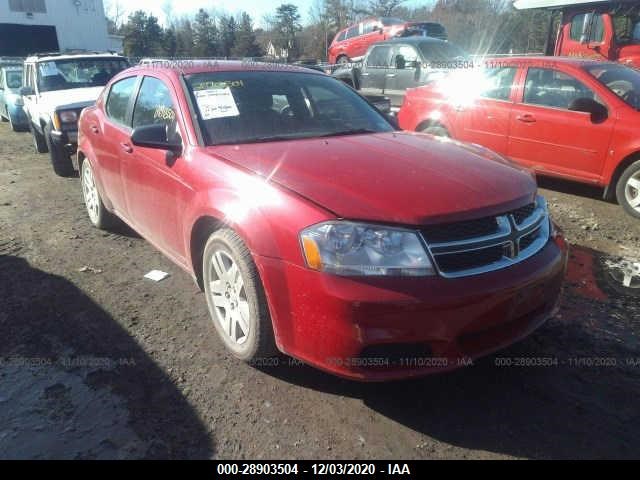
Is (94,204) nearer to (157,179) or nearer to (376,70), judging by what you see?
(157,179)

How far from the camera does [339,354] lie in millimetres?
2238

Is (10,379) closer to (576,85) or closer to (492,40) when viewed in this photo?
(576,85)

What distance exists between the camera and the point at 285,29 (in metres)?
54.6

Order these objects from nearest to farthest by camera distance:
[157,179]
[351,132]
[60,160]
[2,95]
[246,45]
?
[157,179], [351,132], [60,160], [2,95], [246,45]

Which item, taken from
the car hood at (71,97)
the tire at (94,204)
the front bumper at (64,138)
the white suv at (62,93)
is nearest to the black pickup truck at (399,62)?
the white suv at (62,93)

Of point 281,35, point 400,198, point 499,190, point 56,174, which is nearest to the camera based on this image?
→ point 400,198

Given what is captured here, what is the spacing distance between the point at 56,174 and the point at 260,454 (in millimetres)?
6966

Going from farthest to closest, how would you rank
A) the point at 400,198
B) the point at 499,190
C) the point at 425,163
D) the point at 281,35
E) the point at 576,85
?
the point at 281,35, the point at 576,85, the point at 425,163, the point at 499,190, the point at 400,198

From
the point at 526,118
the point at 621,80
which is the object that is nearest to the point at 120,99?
the point at 526,118

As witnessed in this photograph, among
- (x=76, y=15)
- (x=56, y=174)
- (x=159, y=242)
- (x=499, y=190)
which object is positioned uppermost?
(x=76, y=15)

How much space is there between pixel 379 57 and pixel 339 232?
10.2 m

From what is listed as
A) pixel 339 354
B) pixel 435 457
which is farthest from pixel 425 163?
pixel 435 457

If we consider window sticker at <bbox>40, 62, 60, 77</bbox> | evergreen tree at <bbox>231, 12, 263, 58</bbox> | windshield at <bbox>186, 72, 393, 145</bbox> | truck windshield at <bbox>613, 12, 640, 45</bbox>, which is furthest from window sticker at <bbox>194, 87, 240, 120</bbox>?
evergreen tree at <bbox>231, 12, 263, 58</bbox>

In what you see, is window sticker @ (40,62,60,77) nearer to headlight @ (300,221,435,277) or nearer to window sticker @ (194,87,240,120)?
window sticker @ (194,87,240,120)
